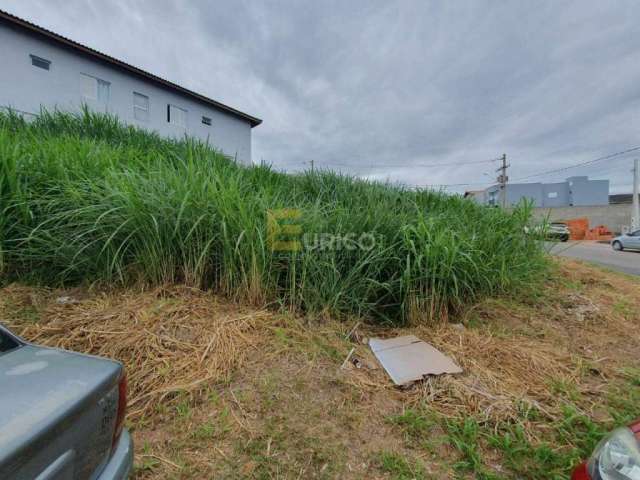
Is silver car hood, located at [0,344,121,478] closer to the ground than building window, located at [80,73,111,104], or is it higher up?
closer to the ground

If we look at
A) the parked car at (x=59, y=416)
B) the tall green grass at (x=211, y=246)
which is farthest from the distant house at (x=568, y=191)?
the parked car at (x=59, y=416)

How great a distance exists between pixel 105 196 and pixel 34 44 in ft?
43.9

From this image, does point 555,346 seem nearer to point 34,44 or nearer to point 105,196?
point 105,196

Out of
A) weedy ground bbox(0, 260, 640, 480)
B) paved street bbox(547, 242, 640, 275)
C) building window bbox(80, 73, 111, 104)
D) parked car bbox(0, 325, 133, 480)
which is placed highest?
building window bbox(80, 73, 111, 104)

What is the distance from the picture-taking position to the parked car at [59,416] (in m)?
0.54

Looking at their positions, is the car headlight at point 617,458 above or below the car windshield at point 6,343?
below

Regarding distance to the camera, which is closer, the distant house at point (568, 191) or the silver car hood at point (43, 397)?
the silver car hood at point (43, 397)

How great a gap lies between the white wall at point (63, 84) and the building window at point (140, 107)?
0.17 m

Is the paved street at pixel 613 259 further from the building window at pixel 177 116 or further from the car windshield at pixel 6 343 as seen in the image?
the building window at pixel 177 116

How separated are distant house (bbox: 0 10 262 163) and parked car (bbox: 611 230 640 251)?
16.3m

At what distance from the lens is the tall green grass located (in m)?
1.97

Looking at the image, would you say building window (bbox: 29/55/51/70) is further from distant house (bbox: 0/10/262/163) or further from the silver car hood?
the silver car hood

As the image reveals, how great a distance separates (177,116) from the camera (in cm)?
1418

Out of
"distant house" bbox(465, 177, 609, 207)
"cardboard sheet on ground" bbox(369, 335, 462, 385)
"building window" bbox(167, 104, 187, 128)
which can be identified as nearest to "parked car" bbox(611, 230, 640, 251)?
"cardboard sheet on ground" bbox(369, 335, 462, 385)
